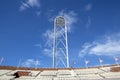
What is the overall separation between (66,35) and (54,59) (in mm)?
6623

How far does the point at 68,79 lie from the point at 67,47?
50.5ft

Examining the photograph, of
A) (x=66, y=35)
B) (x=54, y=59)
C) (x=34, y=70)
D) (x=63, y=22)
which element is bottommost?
(x=34, y=70)

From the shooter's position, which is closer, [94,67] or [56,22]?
[94,67]

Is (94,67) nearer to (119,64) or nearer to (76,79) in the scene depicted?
(119,64)

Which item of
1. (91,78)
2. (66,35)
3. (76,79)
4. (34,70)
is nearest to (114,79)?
(91,78)

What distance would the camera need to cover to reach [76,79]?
2547cm

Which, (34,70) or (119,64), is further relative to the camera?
(34,70)

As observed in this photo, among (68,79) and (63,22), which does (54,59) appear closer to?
(63,22)

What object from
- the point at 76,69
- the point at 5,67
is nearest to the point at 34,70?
the point at 5,67

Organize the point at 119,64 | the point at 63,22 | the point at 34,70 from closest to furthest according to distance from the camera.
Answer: the point at 119,64, the point at 34,70, the point at 63,22

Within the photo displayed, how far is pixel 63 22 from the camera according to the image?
42.9m

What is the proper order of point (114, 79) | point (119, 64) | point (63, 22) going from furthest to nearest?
point (63, 22), point (119, 64), point (114, 79)

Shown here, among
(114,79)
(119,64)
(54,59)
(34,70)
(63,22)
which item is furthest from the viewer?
(63,22)

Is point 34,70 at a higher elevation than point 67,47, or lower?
lower
